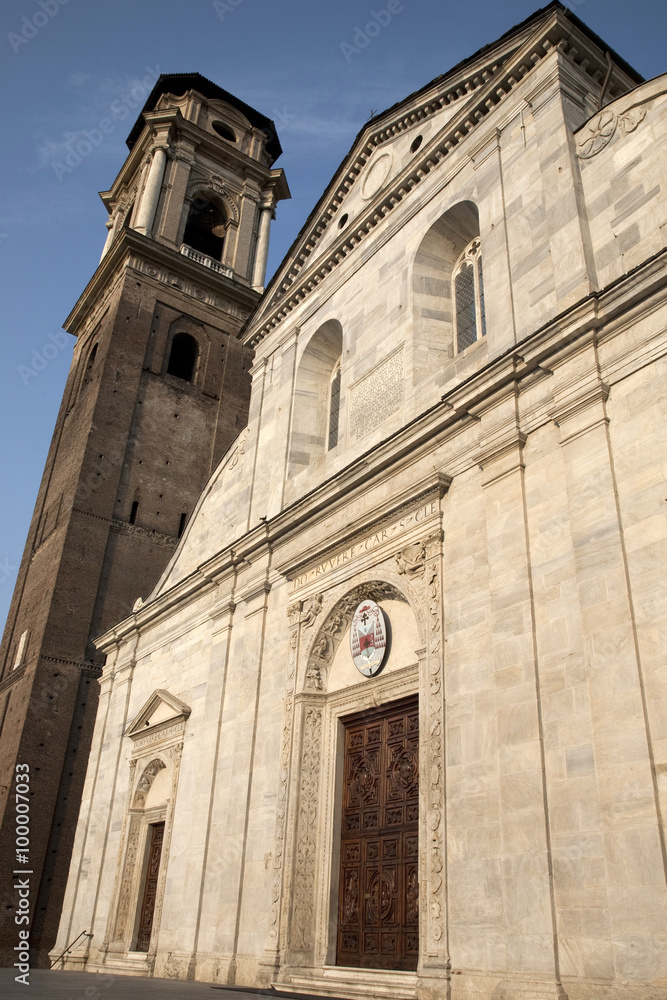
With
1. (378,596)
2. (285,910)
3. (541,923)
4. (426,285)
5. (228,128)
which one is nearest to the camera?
(541,923)

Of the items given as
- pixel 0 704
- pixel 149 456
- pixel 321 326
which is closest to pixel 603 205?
pixel 321 326

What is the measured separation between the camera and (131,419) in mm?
26688

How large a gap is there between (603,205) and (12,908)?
1935cm

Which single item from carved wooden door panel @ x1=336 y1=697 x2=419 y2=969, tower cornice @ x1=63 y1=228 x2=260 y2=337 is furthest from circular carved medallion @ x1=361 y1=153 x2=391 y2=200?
tower cornice @ x1=63 y1=228 x2=260 y2=337

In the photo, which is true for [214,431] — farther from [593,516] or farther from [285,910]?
[593,516]

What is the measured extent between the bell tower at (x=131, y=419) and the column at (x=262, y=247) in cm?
7

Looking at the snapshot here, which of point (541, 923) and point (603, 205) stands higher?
point (603, 205)

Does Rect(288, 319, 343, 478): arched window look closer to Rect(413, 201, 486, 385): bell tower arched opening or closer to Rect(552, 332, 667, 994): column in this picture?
Rect(413, 201, 486, 385): bell tower arched opening

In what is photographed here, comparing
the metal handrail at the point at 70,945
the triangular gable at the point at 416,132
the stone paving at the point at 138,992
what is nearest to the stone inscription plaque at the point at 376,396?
the triangular gable at the point at 416,132

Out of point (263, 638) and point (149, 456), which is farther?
point (149, 456)

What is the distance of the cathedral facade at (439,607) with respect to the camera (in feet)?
25.2

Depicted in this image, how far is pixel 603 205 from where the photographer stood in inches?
393

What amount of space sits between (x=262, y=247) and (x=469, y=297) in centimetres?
2180

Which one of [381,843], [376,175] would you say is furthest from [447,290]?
[381,843]
